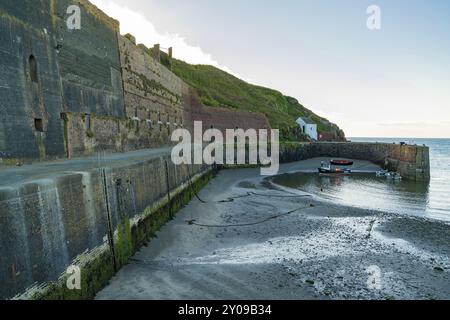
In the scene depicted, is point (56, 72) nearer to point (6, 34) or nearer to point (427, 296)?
point (6, 34)

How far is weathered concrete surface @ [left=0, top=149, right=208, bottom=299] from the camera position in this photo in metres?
5.53

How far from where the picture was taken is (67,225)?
709cm

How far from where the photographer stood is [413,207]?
71.5ft

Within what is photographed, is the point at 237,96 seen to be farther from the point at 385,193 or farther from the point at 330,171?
the point at 385,193

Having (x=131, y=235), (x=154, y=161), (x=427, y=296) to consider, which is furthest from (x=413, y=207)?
(x=131, y=235)

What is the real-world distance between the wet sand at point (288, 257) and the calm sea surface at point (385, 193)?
3168 mm

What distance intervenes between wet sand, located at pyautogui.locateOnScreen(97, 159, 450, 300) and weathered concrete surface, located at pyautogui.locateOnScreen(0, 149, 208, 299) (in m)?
0.84

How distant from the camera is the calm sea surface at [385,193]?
70.3ft

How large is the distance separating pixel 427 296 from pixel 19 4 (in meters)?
16.2

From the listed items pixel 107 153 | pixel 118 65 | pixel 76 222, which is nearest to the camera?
pixel 76 222

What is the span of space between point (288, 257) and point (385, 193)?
1963 centimetres

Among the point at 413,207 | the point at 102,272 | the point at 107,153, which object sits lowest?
the point at 413,207

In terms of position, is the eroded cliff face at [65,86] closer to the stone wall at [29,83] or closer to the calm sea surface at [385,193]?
the stone wall at [29,83]

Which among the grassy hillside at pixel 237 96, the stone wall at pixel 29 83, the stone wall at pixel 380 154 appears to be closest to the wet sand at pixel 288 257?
the stone wall at pixel 29 83
